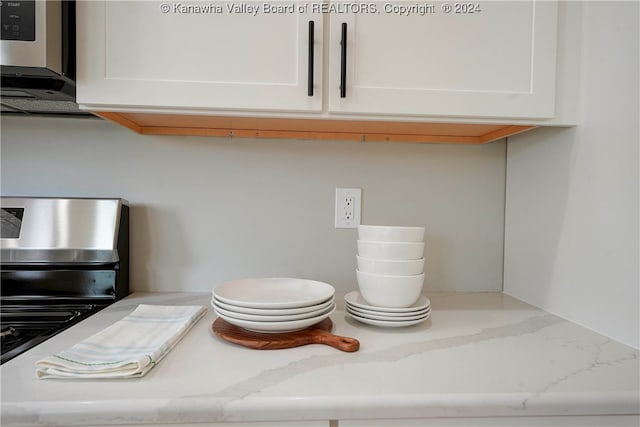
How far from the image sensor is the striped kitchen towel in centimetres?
55

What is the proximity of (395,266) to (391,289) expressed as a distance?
0.05 metres

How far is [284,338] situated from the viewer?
0.70 metres

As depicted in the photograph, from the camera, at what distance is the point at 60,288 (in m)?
0.93

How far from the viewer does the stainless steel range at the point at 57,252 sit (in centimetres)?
92

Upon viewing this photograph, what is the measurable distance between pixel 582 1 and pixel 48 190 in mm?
1540

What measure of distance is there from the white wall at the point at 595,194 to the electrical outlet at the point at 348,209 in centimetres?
51

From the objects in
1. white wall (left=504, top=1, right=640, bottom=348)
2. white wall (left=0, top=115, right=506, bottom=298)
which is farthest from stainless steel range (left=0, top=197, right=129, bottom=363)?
white wall (left=504, top=1, right=640, bottom=348)

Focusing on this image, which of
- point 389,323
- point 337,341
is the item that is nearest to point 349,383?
point 337,341

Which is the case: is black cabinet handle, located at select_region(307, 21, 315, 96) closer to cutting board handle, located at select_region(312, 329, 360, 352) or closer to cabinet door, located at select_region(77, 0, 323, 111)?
cabinet door, located at select_region(77, 0, 323, 111)

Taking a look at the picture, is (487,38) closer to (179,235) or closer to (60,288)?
(179,235)

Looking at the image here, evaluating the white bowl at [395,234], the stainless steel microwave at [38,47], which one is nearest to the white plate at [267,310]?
the white bowl at [395,234]

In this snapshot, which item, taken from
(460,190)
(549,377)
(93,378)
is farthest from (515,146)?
(93,378)

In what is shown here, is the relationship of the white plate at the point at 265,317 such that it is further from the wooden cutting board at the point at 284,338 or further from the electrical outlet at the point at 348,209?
the electrical outlet at the point at 348,209

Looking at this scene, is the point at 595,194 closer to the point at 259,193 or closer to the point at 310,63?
the point at 310,63
